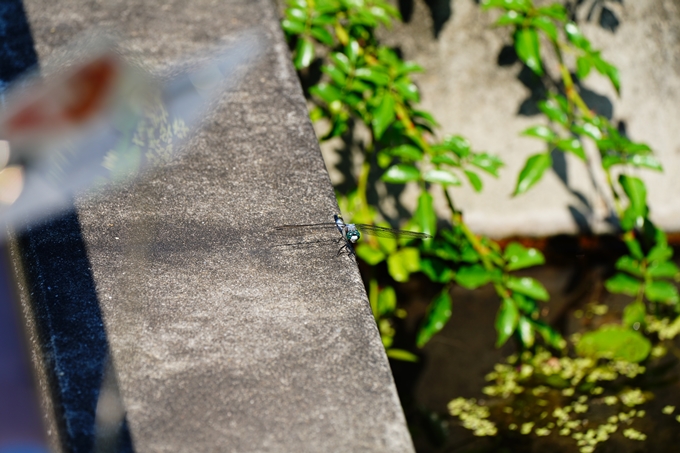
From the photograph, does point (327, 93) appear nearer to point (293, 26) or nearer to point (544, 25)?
point (293, 26)

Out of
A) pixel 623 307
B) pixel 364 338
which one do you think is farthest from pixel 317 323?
pixel 623 307

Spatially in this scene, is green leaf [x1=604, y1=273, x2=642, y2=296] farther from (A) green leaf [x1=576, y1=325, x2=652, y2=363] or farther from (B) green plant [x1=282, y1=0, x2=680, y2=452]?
(A) green leaf [x1=576, y1=325, x2=652, y2=363]

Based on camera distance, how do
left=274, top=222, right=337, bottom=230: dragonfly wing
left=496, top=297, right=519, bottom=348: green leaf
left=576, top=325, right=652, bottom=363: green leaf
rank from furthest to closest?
1. left=576, top=325, right=652, bottom=363: green leaf
2. left=496, top=297, right=519, bottom=348: green leaf
3. left=274, top=222, right=337, bottom=230: dragonfly wing

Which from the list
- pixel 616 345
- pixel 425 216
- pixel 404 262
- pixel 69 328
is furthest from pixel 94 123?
pixel 616 345

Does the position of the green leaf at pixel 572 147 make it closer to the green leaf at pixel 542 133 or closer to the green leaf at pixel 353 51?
the green leaf at pixel 542 133

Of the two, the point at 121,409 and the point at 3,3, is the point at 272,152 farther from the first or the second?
the point at 3,3

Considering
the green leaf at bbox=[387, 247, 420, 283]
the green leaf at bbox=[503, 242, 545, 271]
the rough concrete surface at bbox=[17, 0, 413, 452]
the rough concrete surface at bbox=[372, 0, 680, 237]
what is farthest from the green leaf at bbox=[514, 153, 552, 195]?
the rough concrete surface at bbox=[17, 0, 413, 452]
